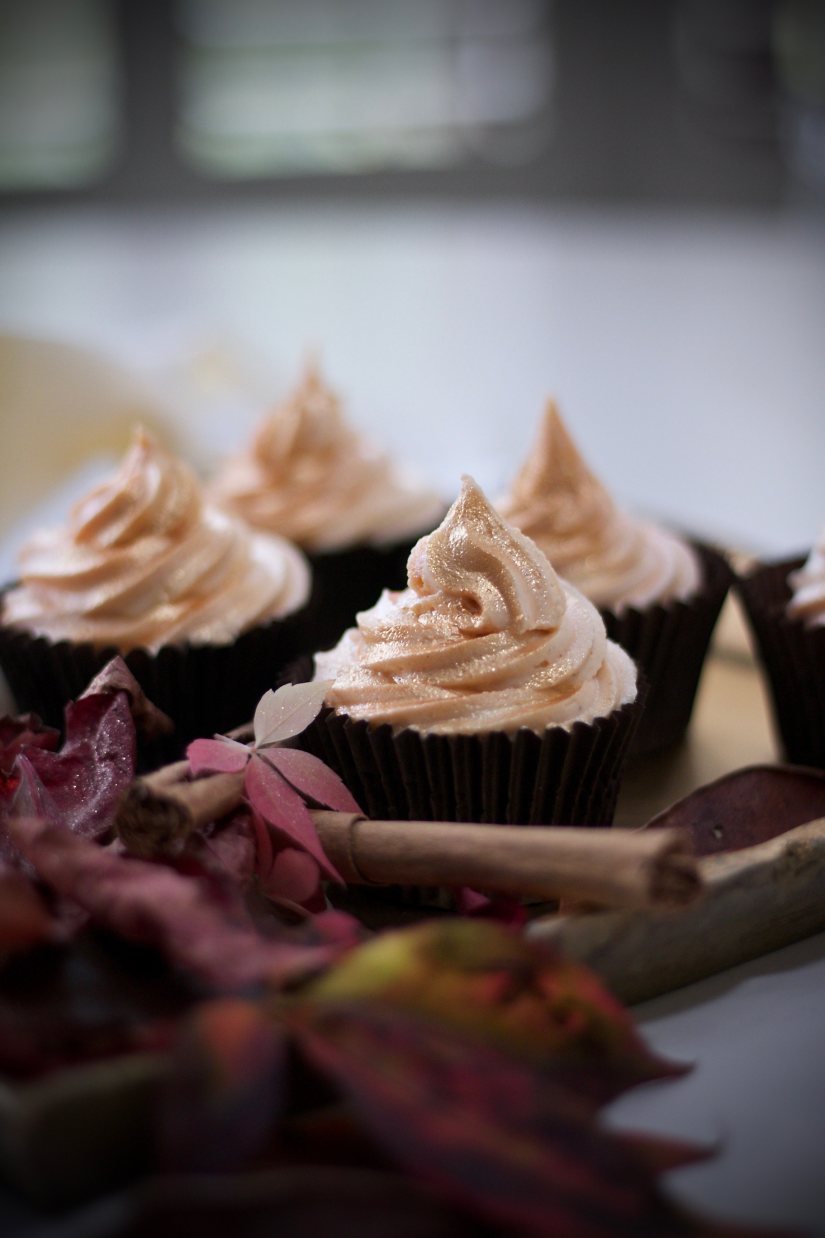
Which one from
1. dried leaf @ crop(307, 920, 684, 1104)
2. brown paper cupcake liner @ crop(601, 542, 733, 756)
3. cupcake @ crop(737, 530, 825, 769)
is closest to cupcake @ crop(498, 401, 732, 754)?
brown paper cupcake liner @ crop(601, 542, 733, 756)

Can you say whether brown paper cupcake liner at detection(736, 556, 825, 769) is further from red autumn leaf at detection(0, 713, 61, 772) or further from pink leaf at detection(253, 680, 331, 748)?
red autumn leaf at detection(0, 713, 61, 772)

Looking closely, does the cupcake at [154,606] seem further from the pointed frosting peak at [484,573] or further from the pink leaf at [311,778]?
the pink leaf at [311,778]

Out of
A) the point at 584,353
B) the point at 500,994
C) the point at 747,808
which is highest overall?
the point at 500,994

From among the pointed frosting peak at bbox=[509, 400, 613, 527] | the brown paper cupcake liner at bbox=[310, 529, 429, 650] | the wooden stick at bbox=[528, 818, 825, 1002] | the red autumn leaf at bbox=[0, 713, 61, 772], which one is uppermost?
the pointed frosting peak at bbox=[509, 400, 613, 527]

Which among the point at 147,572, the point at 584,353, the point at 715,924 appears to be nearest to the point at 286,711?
the point at 715,924

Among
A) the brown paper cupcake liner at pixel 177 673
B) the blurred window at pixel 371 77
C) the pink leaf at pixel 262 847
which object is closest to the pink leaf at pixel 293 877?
the pink leaf at pixel 262 847

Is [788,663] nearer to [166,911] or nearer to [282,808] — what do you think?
[282,808]
